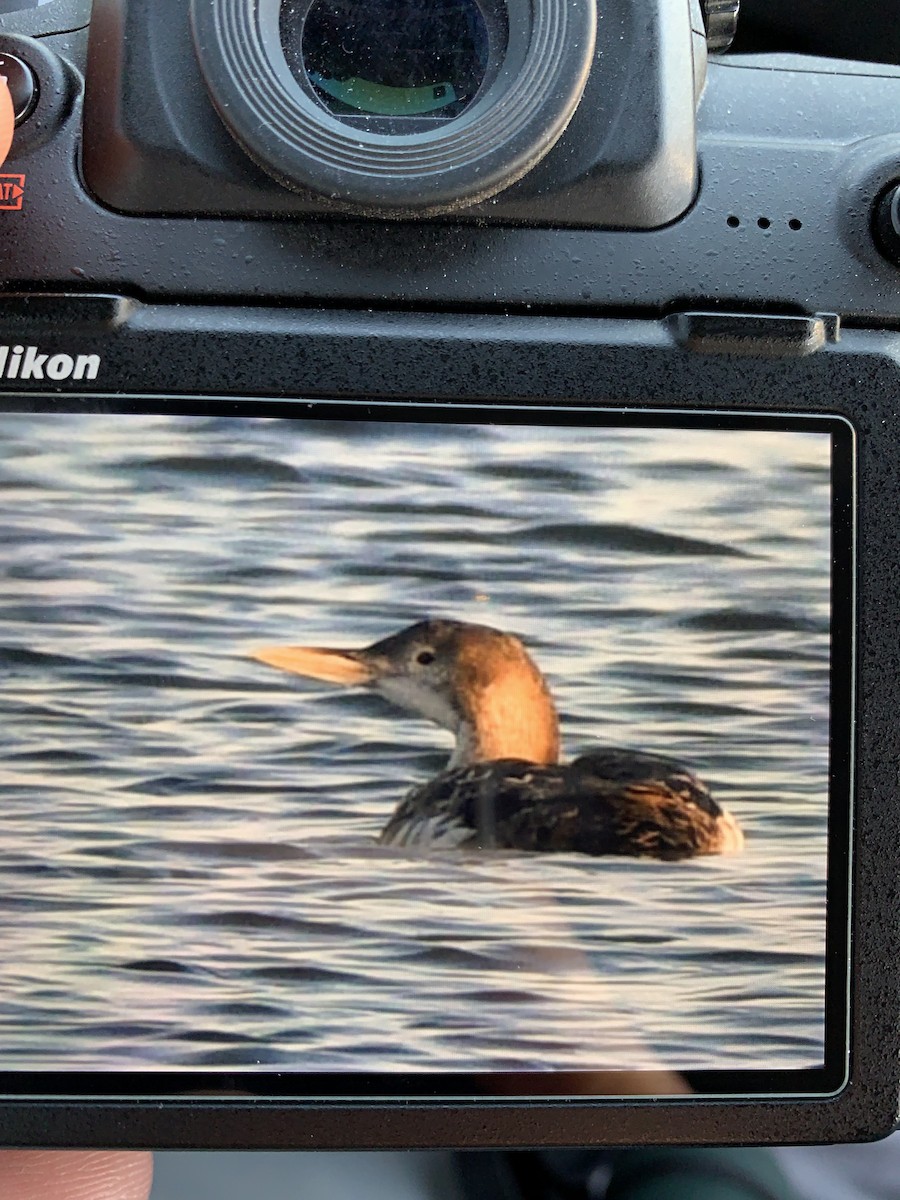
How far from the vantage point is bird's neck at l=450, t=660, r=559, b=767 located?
395 millimetres

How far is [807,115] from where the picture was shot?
0.41 meters

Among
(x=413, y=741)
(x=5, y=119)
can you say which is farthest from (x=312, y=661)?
(x=5, y=119)

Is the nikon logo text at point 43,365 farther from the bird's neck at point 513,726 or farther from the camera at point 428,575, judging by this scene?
the bird's neck at point 513,726

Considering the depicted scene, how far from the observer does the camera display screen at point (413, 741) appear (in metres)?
0.39

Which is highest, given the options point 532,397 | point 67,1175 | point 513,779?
point 532,397

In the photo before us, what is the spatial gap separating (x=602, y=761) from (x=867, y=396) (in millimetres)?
154

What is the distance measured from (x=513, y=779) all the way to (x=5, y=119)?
269 millimetres

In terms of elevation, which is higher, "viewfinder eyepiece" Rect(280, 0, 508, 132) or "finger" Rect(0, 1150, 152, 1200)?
"viewfinder eyepiece" Rect(280, 0, 508, 132)

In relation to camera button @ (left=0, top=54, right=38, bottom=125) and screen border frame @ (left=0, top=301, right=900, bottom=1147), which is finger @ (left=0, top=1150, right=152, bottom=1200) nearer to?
screen border frame @ (left=0, top=301, right=900, bottom=1147)

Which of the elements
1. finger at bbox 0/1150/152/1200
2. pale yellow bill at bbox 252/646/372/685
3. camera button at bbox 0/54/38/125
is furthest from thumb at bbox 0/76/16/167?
finger at bbox 0/1150/152/1200

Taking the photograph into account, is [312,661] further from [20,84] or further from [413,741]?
[20,84]

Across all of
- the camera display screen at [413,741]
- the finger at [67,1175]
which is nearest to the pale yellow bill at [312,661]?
the camera display screen at [413,741]

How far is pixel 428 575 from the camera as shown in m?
0.39

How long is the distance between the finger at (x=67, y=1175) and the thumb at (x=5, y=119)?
36cm
